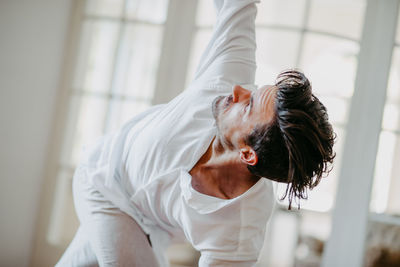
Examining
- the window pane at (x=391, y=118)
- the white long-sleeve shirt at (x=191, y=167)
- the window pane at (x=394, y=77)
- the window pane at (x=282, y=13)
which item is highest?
the window pane at (x=282, y=13)

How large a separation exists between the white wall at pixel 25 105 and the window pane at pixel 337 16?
1398 mm

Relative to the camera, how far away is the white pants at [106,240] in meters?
1.29

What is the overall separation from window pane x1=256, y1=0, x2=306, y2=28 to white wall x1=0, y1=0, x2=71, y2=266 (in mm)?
1109

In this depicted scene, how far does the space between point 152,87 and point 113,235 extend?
1.15 m

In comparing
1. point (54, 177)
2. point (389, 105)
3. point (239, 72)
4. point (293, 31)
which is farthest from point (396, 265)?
point (54, 177)

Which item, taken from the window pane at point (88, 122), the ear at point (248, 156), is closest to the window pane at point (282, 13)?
the window pane at point (88, 122)

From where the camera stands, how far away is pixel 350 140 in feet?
7.02

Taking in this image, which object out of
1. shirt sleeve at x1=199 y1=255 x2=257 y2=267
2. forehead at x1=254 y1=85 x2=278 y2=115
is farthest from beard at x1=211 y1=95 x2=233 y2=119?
shirt sleeve at x1=199 y1=255 x2=257 y2=267

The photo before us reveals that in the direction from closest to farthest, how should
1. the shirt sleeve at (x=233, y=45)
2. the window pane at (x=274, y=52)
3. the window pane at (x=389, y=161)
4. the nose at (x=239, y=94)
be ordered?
the nose at (x=239, y=94), the shirt sleeve at (x=233, y=45), the window pane at (x=389, y=161), the window pane at (x=274, y=52)

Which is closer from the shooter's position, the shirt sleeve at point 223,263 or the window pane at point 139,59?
A: the shirt sleeve at point 223,263

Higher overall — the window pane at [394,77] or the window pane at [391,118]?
the window pane at [394,77]

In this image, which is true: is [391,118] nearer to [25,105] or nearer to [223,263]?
[223,263]

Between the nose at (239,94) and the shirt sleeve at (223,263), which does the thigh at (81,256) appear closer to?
the shirt sleeve at (223,263)

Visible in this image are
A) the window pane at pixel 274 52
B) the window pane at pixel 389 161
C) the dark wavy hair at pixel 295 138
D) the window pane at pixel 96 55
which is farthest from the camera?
the window pane at pixel 96 55
